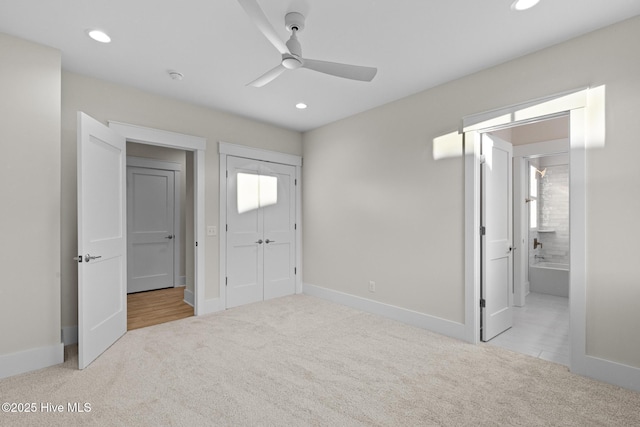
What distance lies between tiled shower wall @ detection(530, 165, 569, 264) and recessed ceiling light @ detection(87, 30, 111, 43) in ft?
22.3

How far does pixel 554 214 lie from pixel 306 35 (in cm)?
604

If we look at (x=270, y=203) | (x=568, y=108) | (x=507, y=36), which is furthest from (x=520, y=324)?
(x=270, y=203)

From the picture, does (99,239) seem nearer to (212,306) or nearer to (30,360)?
(30,360)

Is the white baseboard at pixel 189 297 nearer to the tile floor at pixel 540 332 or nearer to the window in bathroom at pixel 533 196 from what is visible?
the tile floor at pixel 540 332

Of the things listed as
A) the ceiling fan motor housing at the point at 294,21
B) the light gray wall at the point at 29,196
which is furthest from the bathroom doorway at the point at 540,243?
the light gray wall at the point at 29,196

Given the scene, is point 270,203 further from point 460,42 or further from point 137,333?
point 460,42

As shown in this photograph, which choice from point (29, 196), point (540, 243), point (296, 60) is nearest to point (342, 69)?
point (296, 60)

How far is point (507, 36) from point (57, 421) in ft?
13.4

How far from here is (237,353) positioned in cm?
277

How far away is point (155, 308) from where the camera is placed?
4.25 meters

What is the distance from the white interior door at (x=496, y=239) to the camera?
309 centimetres

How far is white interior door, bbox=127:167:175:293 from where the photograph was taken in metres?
5.25

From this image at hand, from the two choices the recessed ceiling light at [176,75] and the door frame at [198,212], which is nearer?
the recessed ceiling light at [176,75]

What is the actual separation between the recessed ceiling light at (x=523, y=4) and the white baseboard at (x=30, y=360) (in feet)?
Result: 14.2
